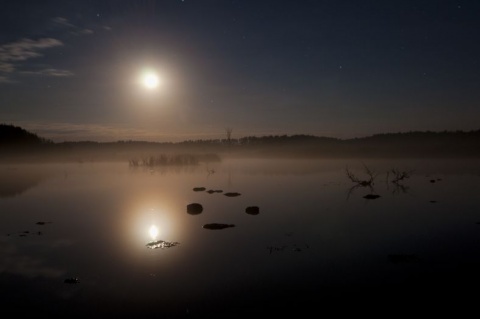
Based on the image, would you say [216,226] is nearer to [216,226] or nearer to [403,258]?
[216,226]

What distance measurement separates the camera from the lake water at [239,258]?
432 inches

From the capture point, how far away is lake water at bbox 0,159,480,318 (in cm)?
1097

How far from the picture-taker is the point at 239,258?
15477 mm

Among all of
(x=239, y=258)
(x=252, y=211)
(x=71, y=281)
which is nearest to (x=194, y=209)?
(x=252, y=211)

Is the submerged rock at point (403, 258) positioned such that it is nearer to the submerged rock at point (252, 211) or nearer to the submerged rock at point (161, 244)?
the submerged rock at point (161, 244)

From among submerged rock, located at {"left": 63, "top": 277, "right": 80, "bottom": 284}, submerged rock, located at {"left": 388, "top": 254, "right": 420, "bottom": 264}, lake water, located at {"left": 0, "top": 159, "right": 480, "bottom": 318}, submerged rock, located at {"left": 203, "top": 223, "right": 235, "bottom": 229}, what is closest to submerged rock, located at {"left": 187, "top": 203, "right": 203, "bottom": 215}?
lake water, located at {"left": 0, "top": 159, "right": 480, "bottom": 318}

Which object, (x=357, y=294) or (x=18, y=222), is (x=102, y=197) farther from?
(x=357, y=294)

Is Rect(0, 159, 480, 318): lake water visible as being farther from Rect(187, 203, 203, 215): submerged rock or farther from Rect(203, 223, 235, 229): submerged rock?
Rect(187, 203, 203, 215): submerged rock

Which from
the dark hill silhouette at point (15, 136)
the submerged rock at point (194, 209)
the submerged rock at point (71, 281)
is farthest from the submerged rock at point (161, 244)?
the dark hill silhouette at point (15, 136)

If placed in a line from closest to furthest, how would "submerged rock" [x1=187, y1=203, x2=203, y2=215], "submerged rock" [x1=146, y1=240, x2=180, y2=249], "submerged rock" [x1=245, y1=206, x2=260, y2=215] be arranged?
"submerged rock" [x1=146, y1=240, x2=180, y2=249], "submerged rock" [x1=245, y1=206, x2=260, y2=215], "submerged rock" [x1=187, y1=203, x2=203, y2=215]

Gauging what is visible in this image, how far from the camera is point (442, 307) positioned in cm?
1035

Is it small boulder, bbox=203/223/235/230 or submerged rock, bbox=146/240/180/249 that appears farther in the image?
small boulder, bbox=203/223/235/230

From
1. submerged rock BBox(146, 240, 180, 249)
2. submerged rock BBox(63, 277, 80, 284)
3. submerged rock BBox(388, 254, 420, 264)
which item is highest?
submerged rock BBox(388, 254, 420, 264)

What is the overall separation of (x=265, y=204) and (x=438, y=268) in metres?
17.4
